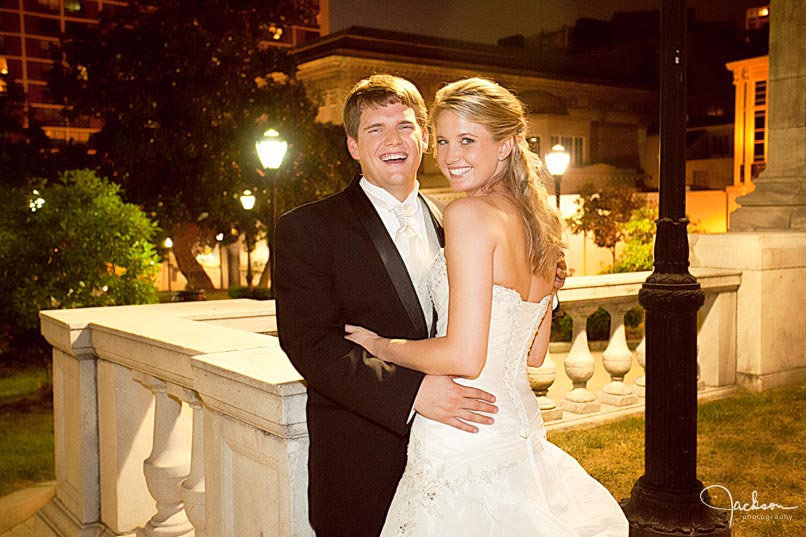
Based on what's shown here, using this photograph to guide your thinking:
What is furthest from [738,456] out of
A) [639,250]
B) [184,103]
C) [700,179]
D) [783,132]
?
[700,179]

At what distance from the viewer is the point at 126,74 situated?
28.8m

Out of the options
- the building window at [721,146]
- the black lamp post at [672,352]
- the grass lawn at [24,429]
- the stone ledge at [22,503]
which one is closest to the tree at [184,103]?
the grass lawn at [24,429]

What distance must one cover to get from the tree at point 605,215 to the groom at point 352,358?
103 ft

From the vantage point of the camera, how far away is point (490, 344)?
9.37 ft

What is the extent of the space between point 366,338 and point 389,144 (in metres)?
0.79

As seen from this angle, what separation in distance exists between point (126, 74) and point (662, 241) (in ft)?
89.7

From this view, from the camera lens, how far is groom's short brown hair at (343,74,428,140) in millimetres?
3248

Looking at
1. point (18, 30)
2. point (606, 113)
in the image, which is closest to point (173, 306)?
point (606, 113)

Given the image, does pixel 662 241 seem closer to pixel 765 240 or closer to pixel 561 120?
pixel 765 240

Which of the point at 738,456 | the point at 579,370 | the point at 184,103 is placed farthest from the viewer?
the point at 184,103

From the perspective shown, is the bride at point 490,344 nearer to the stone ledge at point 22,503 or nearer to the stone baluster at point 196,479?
the stone baluster at point 196,479

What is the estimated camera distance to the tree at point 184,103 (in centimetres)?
2856

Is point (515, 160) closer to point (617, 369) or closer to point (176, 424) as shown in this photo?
point (176, 424)

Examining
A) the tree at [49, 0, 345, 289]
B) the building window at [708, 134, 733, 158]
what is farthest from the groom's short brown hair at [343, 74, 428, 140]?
the building window at [708, 134, 733, 158]
